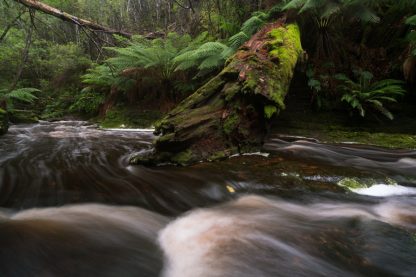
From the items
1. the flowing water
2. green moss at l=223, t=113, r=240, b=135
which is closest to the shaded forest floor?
the flowing water

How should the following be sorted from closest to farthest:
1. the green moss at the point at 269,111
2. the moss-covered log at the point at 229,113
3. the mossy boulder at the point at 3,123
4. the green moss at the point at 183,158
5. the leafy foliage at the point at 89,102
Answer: the green moss at the point at 183,158 → the moss-covered log at the point at 229,113 → the green moss at the point at 269,111 → the mossy boulder at the point at 3,123 → the leafy foliage at the point at 89,102

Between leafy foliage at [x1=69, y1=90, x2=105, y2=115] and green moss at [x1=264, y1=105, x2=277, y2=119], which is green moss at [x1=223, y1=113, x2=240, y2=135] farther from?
leafy foliage at [x1=69, y1=90, x2=105, y2=115]

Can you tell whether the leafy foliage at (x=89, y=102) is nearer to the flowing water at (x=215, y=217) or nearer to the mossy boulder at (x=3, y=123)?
the mossy boulder at (x=3, y=123)

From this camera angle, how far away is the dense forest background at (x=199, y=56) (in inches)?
222

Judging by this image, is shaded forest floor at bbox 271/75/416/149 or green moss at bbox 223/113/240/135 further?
shaded forest floor at bbox 271/75/416/149

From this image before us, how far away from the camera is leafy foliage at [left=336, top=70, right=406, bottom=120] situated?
5.22 m

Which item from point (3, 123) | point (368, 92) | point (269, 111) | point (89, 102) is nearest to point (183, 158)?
point (269, 111)

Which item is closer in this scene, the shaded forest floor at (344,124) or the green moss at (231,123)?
the green moss at (231,123)

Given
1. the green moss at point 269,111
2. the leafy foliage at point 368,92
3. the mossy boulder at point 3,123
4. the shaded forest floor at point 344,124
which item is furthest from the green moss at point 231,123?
the mossy boulder at point 3,123

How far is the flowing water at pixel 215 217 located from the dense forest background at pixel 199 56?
1.53 m

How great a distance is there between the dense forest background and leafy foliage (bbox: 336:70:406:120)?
2cm

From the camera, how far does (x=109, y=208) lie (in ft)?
8.95

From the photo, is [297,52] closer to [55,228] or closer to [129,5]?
[55,228]

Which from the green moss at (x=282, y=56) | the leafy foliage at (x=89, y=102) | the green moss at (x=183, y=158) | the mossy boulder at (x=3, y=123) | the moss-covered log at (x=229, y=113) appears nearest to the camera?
→ the green moss at (x=183, y=158)
